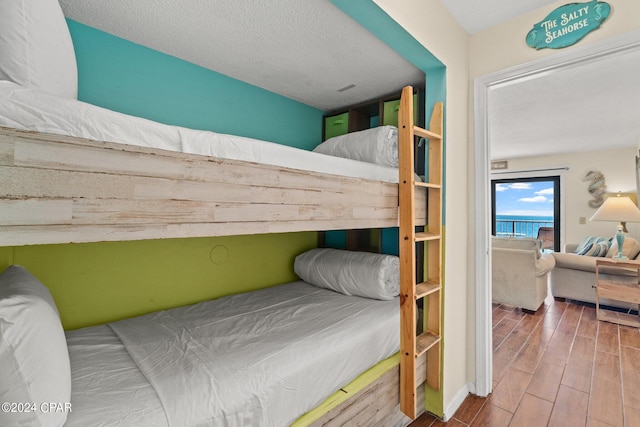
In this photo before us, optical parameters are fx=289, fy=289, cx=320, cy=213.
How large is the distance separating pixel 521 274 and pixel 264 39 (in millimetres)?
3782

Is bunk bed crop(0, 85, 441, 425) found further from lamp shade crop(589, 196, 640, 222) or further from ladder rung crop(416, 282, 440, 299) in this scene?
lamp shade crop(589, 196, 640, 222)

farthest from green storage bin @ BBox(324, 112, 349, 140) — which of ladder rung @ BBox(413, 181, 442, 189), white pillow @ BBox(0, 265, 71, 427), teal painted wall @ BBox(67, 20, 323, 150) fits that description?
white pillow @ BBox(0, 265, 71, 427)

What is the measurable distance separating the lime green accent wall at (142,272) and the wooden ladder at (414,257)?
1.32 meters

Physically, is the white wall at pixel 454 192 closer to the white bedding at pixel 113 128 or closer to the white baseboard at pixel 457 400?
the white baseboard at pixel 457 400

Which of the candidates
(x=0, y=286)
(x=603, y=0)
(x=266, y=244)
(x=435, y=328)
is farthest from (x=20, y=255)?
(x=603, y=0)

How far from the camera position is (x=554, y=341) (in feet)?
9.19

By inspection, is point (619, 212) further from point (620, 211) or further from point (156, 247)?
point (156, 247)

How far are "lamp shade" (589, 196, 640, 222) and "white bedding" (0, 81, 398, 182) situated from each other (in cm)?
462

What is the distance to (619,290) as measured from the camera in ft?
10.8

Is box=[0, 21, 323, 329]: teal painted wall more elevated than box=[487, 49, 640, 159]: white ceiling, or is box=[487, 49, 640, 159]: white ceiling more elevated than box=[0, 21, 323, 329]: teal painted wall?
box=[487, 49, 640, 159]: white ceiling

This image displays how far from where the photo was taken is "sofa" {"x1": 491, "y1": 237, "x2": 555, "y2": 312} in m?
3.46

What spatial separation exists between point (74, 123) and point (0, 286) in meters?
0.66

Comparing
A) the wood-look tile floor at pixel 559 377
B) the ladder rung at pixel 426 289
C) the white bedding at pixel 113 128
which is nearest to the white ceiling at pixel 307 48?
the white bedding at pixel 113 128

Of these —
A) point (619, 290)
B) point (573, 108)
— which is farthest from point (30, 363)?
point (619, 290)
